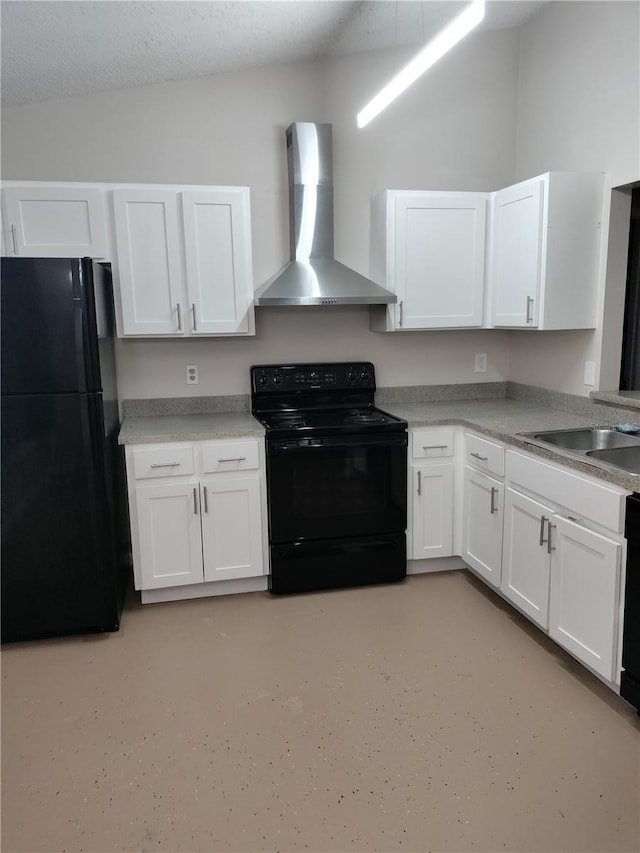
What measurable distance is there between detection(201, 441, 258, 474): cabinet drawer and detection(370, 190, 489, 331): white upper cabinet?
3.59 ft

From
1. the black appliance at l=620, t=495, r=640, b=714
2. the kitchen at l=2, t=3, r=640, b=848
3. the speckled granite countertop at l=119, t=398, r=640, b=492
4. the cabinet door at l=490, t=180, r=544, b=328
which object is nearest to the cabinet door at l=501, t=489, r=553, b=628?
the speckled granite countertop at l=119, t=398, r=640, b=492

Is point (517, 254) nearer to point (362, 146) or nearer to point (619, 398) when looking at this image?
point (619, 398)

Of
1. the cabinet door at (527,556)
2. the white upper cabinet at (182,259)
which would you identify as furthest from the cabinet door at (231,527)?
the cabinet door at (527,556)

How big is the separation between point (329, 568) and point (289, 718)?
105 centimetres

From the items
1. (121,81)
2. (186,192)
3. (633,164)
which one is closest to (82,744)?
(186,192)

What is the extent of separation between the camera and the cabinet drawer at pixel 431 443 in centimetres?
328

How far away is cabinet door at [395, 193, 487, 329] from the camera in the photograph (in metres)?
3.38

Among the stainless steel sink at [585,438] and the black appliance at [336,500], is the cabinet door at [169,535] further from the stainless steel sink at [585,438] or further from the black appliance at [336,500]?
the stainless steel sink at [585,438]

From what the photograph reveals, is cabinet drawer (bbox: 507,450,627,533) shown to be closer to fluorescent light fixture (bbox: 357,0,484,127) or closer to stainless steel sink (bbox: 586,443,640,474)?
stainless steel sink (bbox: 586,443,640,474)

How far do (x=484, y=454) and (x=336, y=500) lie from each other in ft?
2.61

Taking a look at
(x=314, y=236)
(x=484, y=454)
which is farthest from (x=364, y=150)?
(x=484, y=454)

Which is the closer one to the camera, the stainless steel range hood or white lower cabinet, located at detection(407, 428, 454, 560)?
the stainless steel range hood

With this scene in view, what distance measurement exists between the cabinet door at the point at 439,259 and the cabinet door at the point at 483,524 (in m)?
0.94

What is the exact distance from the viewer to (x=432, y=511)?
3.37 meters
